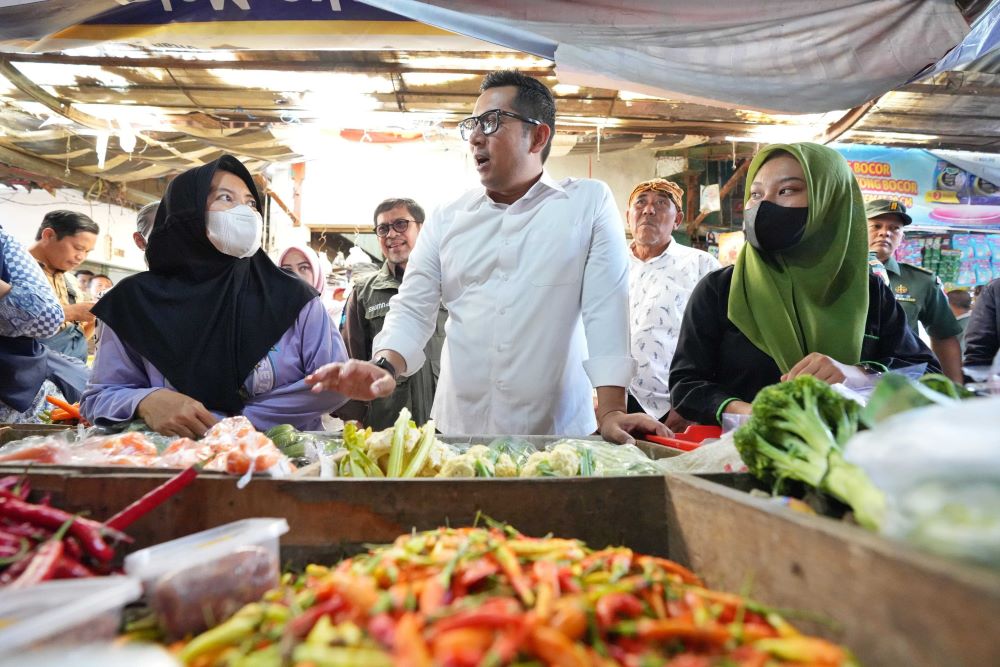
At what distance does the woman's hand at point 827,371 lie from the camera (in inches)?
82.9

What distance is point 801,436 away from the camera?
1391 millimetres

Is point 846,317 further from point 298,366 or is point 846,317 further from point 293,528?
point 298,366

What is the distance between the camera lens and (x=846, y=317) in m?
2.58

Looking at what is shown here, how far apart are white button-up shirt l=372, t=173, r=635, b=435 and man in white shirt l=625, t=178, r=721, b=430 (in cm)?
124

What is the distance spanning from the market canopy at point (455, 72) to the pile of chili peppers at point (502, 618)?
9.82ft

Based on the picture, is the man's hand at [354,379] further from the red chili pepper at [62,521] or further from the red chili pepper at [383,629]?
the red chili pepper at [383,629]

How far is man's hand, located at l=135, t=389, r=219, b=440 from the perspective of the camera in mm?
2459

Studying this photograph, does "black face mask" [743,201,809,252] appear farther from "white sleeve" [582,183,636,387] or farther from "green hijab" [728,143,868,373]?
"white sleeve" [582,183,636,387]

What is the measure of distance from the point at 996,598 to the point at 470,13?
335cm

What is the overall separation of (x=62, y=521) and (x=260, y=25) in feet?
11.2

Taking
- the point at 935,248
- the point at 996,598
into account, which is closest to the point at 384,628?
the point at 996,598

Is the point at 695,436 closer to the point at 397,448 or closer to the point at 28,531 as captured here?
the point at 397,448

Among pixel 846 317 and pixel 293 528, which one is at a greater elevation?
pixel 846 317

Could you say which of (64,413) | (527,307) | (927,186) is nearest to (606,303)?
(527,307)
